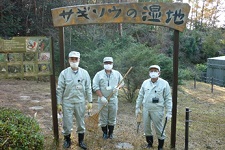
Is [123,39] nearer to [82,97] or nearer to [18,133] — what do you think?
[82,97]

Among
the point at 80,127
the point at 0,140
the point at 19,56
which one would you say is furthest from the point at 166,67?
the point at 0,140

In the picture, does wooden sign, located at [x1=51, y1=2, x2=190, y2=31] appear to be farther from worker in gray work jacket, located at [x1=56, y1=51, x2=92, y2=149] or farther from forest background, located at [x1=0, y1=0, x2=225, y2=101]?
forest background, located at [x1=0, y1=0, x2=225, y2=101]

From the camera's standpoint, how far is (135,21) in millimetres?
3914

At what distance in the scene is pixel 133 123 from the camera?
226 inches

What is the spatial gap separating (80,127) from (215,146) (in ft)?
8.92

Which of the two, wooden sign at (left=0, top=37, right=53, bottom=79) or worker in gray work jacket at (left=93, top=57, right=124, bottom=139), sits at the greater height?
wooden sign at (left=0, top=37, right=53, bottom=79)

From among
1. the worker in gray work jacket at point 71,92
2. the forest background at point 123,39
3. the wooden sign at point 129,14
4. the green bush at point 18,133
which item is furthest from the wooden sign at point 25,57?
the forest background at point 123,39

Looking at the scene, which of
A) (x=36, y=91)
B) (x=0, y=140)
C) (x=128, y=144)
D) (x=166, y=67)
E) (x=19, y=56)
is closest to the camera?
(x=0, y=140)

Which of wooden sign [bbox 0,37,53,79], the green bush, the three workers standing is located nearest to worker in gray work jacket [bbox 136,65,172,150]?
the three workers standing

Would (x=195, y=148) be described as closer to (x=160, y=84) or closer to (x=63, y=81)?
(x=160, y=84)

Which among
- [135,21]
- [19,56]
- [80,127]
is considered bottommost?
[80,127]

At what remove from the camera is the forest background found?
748 centimetres

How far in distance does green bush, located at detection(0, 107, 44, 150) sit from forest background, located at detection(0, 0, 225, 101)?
4.65m

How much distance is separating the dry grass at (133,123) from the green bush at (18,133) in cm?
97
